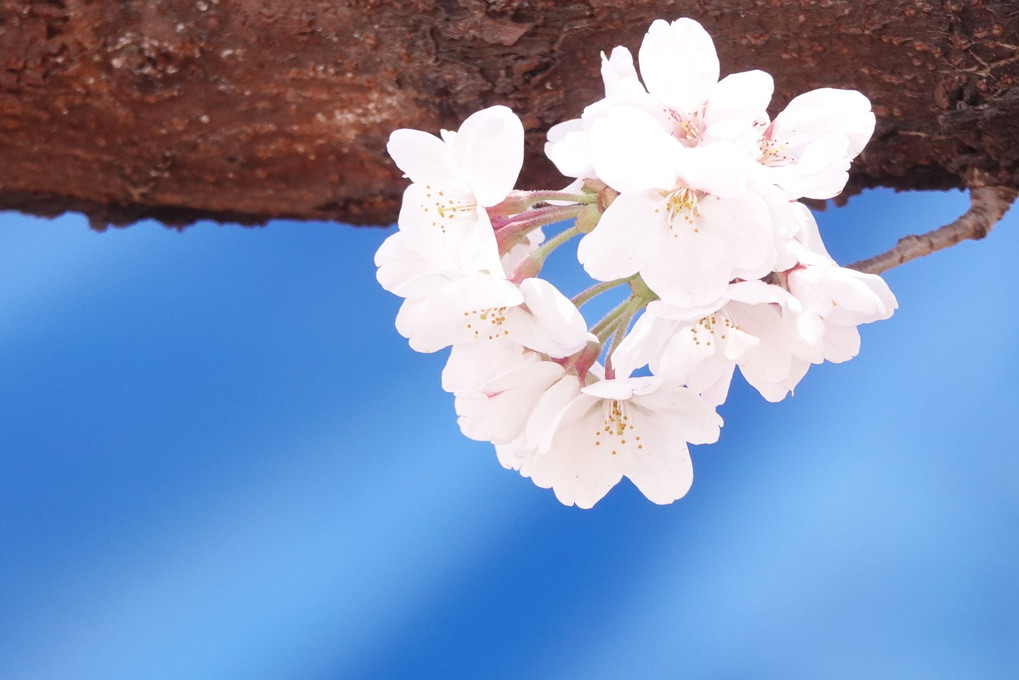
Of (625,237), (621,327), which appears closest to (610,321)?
(621,327)

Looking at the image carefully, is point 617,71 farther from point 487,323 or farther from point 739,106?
A: point 487,323

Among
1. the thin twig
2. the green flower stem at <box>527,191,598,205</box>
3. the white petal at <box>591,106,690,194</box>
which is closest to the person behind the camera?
the white petal at <box>591,106,690,194</box>

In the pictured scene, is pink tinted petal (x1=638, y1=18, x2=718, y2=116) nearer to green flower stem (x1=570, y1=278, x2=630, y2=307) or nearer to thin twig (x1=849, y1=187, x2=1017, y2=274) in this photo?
green flower stem (x1=570, y1=278, x2=630, y2=307)

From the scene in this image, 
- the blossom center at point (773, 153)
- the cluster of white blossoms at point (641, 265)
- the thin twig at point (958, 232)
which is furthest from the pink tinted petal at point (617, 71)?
the thin twig at point (958, 232)

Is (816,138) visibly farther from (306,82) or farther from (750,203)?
(306,82)

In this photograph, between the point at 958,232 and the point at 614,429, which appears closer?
the point at 614,429

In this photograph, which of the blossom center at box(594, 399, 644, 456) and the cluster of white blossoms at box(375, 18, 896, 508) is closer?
the cluster of white blossoms at box(375, 18, 896, 508)

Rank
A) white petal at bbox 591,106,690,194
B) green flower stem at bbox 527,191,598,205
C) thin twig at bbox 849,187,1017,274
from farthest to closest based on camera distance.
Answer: thin twig at bbox 849,187,1017,274, green flower stem at bbox 527,191,598,205, white petal at bbox 591,106,690,194

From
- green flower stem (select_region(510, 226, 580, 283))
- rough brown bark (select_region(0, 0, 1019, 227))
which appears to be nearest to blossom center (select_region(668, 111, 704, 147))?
green flower stem (select_region(510, 226, 580, 283))

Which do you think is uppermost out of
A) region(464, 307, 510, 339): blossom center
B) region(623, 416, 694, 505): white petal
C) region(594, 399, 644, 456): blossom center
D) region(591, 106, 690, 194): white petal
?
region(591, 106, 690, 194): white petal
